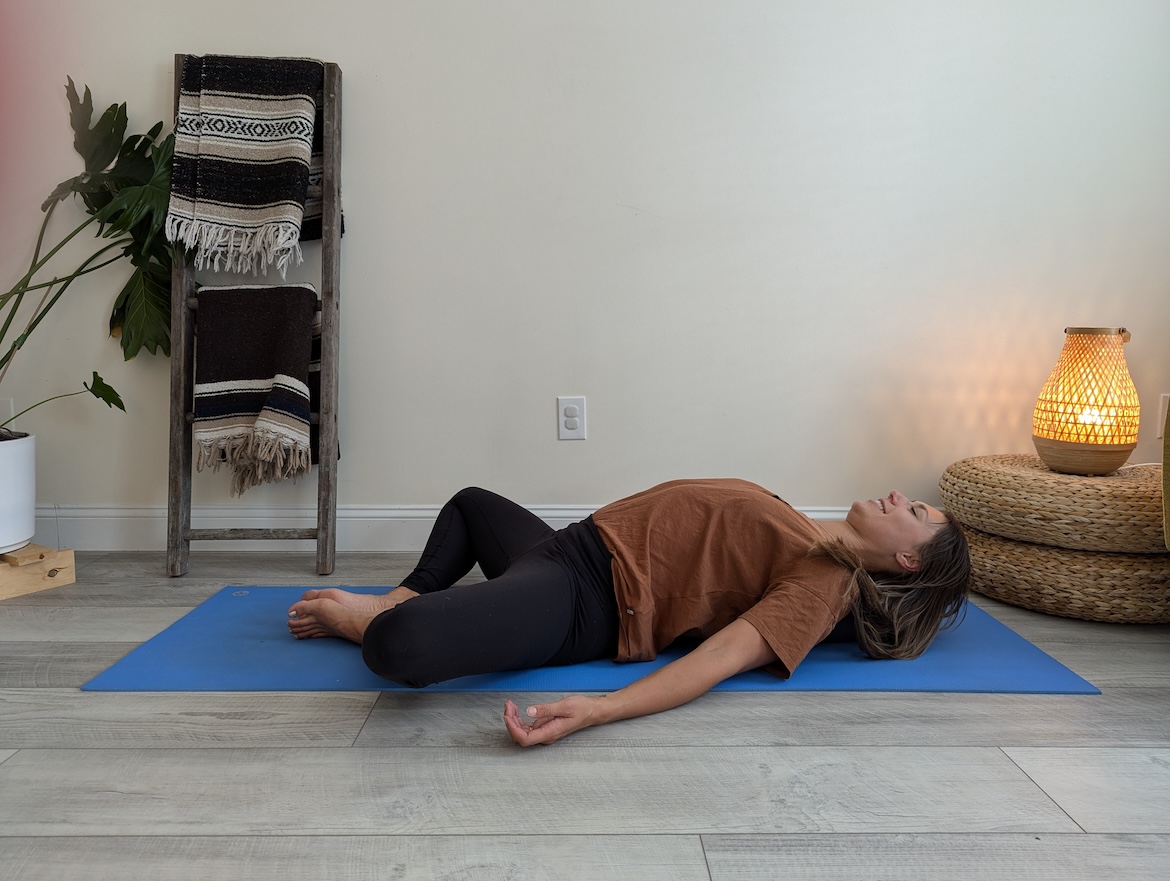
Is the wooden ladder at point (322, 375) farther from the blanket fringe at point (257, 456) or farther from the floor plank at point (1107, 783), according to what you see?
the floor plank at point (1107, 783)

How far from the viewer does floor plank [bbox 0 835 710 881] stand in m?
1.03

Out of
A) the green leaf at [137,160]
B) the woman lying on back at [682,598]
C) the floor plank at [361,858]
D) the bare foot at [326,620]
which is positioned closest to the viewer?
the floor plank at [361,858]

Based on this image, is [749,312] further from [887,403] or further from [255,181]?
[255,181]

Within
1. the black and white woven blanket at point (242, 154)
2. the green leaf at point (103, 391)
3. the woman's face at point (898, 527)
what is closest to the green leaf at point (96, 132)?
the black and white woven blanket at point (242, 154)

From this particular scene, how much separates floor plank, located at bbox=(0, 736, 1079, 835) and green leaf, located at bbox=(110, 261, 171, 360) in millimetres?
1357

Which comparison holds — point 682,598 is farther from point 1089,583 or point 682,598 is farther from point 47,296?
point 47,296

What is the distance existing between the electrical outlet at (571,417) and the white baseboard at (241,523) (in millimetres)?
211

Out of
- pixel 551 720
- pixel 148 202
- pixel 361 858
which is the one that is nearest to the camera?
pixel 361 858

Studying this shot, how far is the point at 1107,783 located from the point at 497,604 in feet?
3.09

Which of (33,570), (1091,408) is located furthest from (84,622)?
(1091,408)

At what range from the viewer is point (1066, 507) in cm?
200

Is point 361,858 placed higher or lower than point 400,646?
lower

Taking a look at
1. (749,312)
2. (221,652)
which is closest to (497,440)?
(749,312)

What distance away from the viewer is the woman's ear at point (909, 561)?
1.66m
